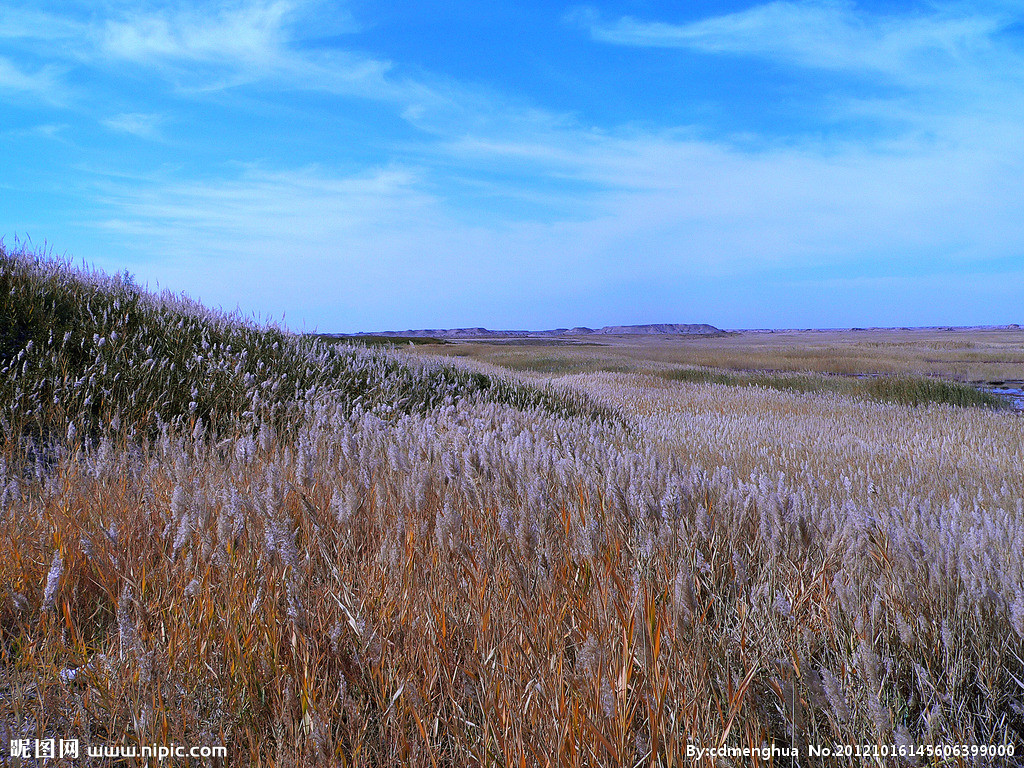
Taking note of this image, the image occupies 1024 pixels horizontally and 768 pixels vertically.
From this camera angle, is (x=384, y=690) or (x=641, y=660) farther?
(x=384, y=690)

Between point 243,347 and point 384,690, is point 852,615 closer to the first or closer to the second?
point 384,690

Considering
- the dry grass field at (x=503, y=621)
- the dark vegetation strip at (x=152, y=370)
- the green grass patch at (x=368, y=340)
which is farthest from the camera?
the green grass patch at (x=368, y=340)

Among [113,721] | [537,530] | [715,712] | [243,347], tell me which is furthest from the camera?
[243,347]

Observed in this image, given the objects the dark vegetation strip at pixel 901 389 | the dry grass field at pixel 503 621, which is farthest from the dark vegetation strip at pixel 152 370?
the dark vegetation strip at pixel 901 389

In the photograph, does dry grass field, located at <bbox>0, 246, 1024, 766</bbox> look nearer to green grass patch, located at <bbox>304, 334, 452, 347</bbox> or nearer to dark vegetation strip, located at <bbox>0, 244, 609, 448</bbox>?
dark vegetation strip, located at <bbox>0, 244, 609, 448</bbox>

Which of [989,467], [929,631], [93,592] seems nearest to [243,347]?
[93,592]

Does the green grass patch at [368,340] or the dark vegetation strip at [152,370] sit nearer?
the dark vegetation strip at [152,370]

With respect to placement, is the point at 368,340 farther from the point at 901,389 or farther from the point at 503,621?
the point at 503,621

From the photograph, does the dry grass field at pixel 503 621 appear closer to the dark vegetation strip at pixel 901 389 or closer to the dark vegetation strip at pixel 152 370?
the dark vegetation strip at pixel 152 370

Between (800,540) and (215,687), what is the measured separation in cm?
210

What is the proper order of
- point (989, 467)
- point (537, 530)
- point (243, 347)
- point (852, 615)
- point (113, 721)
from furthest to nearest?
point (243, 347) < point (989, 467) < point (537, 530) < point (852, 615) < point (113, 721)

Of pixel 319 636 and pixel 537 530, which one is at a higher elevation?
pixel 537 530

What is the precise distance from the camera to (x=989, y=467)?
222 inches

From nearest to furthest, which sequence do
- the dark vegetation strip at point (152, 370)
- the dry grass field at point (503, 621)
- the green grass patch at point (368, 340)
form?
the dry grass field at point (503, 621) < the dark vegetation strip at point (152, 370) < the green grass patch at point (368, 340)
